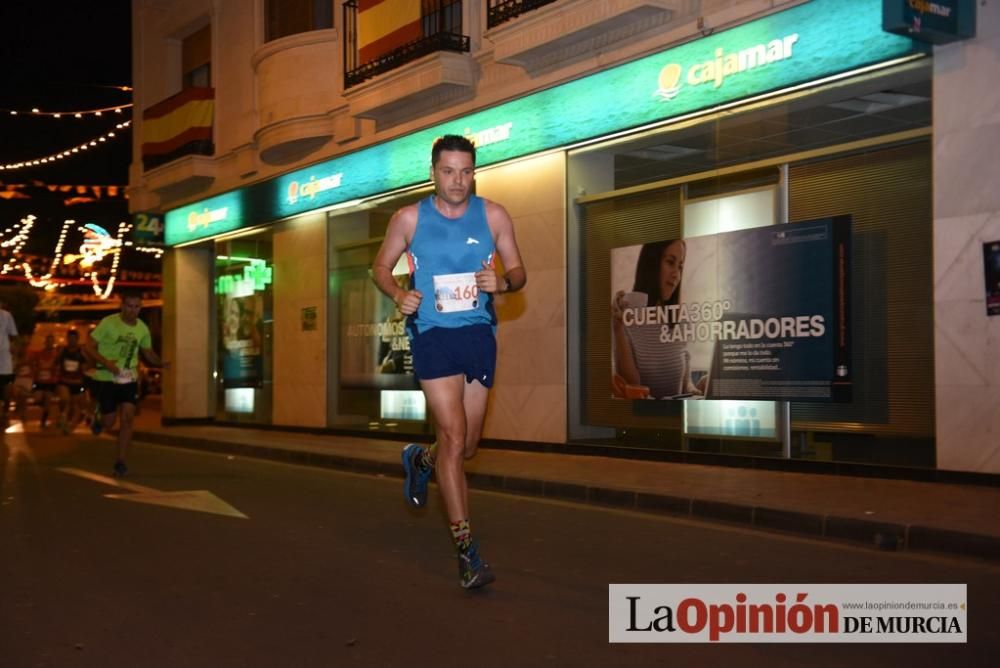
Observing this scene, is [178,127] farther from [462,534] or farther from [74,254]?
[74,254]

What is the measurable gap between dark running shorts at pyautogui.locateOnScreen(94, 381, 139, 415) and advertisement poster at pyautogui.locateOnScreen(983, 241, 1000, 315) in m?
8.25

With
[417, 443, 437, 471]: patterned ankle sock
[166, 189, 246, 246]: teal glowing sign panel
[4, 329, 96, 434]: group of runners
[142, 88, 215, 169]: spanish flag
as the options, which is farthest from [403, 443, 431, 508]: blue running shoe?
[142, 88, 215, 169]: spanish flag

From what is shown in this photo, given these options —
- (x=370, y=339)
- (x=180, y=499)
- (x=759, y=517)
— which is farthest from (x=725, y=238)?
(x=370, y=339)

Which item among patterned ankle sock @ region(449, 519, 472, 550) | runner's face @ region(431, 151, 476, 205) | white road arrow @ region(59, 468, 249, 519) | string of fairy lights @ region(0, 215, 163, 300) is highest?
string of fairy lights @ region(0, 215, 163, 300)

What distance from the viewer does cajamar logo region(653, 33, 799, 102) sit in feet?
35.8

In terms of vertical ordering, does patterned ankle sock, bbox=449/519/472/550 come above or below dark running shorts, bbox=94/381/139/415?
below

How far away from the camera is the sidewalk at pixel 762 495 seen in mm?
7352

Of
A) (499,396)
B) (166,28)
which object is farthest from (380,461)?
(166,28)

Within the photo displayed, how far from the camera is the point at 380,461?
13023 mm

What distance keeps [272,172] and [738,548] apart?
45.5 ft

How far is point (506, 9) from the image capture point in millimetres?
13797

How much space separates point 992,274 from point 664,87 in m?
4.20

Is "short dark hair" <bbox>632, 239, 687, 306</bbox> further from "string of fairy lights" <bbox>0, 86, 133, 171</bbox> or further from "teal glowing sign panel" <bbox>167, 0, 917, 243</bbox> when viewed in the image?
"string of fairy lights" <bbox>0, 86, 133, 171</bbox>

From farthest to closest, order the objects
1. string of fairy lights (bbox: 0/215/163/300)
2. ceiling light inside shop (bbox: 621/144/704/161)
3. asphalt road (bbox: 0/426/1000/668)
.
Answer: string of fairy lights (bbox: 0/215/163/300), ceiling light inside shop (bbox: 621/144/704/161), asphalt road (bbox: 0/426/1000/668)
